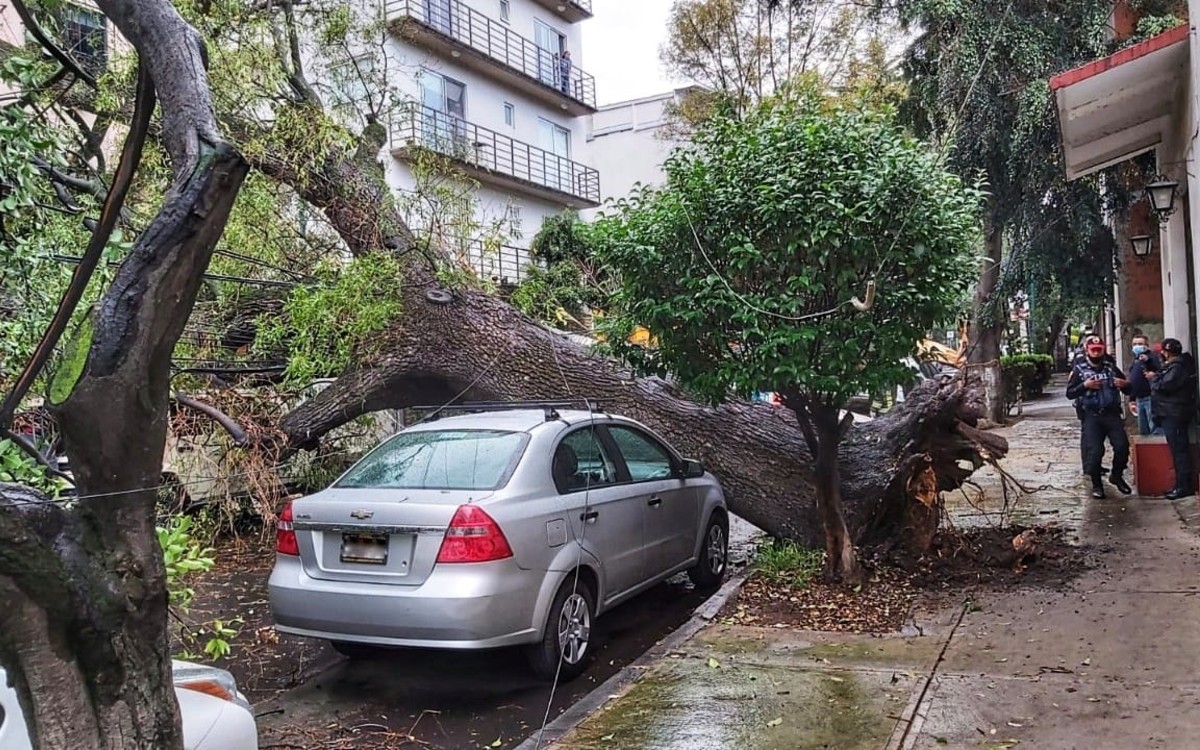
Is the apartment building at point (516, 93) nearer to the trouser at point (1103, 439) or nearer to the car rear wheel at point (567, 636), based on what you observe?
the trouser at point (1103, 439)

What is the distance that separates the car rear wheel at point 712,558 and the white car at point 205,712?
4867 mm

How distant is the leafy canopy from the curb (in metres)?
1.63

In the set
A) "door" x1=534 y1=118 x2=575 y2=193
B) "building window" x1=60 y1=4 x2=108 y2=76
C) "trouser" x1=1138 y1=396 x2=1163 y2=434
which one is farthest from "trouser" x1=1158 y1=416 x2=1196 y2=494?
"door" x1=534 y1=118 x2=575 y2=193

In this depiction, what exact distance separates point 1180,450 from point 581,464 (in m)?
6.50

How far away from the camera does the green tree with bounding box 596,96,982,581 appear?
6414 millimetres

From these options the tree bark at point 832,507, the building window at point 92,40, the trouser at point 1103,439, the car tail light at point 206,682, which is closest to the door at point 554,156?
the building window at point 92,40

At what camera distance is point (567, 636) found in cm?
596

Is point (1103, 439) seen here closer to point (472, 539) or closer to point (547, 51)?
point (472, 539)


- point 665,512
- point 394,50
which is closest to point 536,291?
point 665,512

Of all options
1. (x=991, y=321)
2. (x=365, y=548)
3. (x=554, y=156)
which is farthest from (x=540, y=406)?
(x=554, y=156)

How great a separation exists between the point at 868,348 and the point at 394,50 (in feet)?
43.4

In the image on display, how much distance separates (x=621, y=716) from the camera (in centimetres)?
497

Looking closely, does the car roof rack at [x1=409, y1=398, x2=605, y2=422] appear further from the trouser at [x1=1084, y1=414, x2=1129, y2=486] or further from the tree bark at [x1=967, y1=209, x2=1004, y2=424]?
the tree bark at [x1=967, y1=209, x2=1004, y2=424]

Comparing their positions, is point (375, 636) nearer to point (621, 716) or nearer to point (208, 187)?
point (621, 716)
